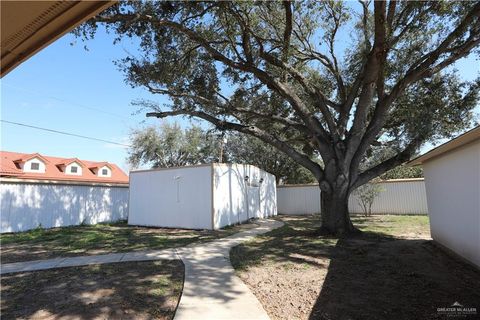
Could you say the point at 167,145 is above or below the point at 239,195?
above

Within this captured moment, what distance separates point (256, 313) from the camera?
13.9 ft

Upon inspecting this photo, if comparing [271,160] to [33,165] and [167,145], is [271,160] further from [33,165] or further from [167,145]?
[33,165]

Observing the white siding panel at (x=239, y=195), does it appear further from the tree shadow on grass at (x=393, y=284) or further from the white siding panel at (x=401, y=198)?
the tree shadow on grass at (x=393, y=284)

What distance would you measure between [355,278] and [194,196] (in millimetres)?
9150

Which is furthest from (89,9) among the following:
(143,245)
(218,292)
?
(143,245)

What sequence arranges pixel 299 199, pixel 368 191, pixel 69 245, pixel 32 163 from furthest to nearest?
1. pixel 32 163
2. pixel 299 199
3. pixel 368 191
4. pixel 69 245

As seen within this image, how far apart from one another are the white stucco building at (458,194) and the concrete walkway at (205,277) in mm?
4362

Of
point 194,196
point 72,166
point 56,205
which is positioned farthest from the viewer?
point 72,166

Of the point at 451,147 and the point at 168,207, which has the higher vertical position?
the point at 451,147

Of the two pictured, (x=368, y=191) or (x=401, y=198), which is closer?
(x=368, y=191)

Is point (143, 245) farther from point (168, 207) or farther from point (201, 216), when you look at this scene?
point (168, 207)

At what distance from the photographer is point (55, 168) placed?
26.1 m

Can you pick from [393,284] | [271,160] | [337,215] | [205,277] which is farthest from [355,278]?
[271,160]

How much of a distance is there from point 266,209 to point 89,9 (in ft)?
59.6
